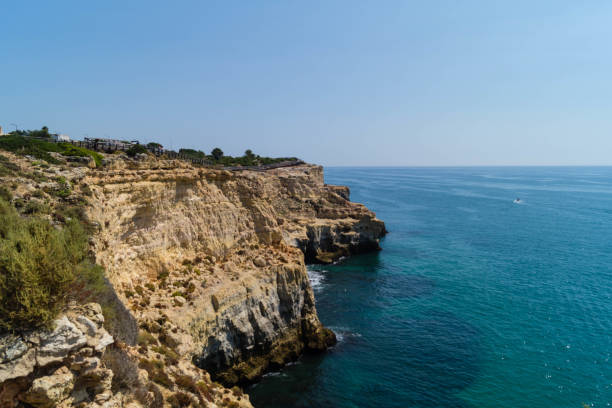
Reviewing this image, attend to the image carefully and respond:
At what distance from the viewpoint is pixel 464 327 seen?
3500cm

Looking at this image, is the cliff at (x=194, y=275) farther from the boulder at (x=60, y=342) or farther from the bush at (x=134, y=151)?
the bush at (x=134, y=151)

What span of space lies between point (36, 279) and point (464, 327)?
1420 inches

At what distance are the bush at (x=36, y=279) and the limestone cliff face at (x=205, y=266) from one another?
5.32m

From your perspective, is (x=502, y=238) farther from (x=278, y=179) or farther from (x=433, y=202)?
(x=433, y=202)

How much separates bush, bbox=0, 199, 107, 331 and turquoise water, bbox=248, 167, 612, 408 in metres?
17.6

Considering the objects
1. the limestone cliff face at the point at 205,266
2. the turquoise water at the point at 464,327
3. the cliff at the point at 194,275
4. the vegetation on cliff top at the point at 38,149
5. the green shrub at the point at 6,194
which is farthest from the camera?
the vegetation on cliff top at the point at 38,149

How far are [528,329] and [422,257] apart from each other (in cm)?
2651

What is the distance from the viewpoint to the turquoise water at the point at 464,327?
25625 millimetres

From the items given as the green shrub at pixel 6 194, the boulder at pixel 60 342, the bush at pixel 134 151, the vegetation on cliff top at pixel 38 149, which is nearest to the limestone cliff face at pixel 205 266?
the green shrub at pixel 6 194

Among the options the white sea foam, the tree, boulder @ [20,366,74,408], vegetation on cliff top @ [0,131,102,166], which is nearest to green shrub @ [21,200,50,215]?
vegetation on cliff top @ [0,131,102,166]

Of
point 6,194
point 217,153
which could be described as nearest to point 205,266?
point 6,194

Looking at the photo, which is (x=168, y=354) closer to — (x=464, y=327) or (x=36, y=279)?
(x=36, y=279)

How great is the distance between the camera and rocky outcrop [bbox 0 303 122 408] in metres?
9.41

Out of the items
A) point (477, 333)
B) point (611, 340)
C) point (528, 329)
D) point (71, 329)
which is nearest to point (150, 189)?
point (71, 329)
